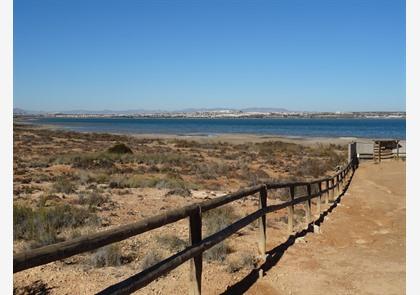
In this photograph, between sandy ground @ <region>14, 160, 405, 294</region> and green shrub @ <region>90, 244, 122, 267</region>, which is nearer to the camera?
sandy ground @ <region>14, 160, 405, 294</region>

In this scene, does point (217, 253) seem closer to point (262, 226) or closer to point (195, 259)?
point (262, 226)

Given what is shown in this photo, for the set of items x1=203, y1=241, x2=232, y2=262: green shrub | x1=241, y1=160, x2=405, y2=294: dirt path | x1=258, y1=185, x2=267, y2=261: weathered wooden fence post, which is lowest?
x1=241, y1=160, x2=405, y2=294: dirt path

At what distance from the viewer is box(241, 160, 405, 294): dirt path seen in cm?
638

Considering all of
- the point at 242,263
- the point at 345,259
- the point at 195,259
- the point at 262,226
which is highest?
the point at 195,259

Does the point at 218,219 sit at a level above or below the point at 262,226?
below

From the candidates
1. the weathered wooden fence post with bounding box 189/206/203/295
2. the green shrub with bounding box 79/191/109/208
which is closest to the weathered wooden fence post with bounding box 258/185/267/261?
the weathered wooden fence post with bounding box 189/206/203/295

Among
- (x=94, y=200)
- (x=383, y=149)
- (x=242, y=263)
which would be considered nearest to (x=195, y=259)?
(x=242, y=263)

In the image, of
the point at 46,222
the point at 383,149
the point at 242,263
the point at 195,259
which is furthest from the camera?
→ the point at 383,149

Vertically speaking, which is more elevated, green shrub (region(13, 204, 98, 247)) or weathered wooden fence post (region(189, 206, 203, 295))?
weathered wooden fence post (region(189, 206, 203, 295))

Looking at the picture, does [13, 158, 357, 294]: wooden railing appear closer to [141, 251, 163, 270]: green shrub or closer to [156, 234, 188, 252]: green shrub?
[141, 251, 163, 270]: green shrub

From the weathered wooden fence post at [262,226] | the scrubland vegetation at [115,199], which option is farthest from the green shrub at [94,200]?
the weathered wooden fence post at [262,226]

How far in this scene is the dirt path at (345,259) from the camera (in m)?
6.38

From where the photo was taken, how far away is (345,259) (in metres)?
8.01

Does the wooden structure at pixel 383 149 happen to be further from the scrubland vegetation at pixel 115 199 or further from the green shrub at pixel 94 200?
the green shrub at pixel 94 200
